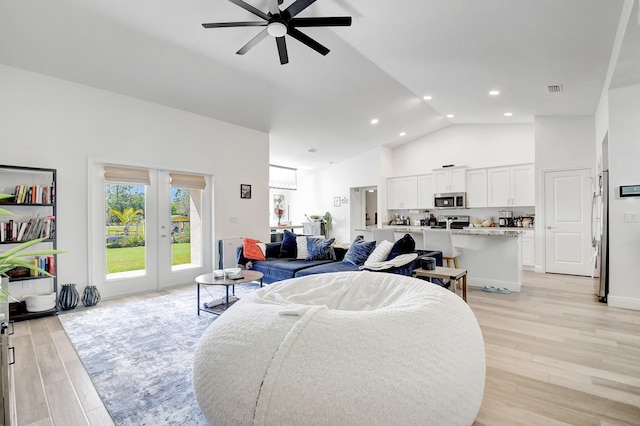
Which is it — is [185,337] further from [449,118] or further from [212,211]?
[449,118]

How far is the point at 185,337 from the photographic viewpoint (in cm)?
310

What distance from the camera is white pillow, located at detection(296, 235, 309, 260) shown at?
5275 millimetres

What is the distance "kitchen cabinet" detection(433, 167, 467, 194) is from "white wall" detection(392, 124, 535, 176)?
293 millimetres

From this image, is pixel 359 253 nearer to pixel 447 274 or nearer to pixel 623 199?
pixel 447 274

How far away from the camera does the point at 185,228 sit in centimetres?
544

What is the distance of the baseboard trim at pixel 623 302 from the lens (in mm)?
3830

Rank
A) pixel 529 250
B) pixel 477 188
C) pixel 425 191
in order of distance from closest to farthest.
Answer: pixel 529 250, pixel 477 188, pixel 425 191

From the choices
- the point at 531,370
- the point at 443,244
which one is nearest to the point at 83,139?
the point at 443,244

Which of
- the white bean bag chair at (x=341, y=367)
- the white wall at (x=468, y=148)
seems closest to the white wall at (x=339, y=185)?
the white wall at (x=468, y=148)

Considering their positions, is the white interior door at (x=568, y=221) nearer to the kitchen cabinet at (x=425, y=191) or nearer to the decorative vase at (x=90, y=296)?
the kitchen cabinet at (x=425, y=191)

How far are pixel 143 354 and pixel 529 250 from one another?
6714mm

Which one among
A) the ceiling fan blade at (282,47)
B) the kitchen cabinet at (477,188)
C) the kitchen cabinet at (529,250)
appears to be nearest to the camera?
the ceiling fan blade at (282,47)

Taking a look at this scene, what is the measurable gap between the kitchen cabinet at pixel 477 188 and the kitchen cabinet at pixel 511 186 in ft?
0.27

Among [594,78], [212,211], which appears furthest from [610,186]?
[212,211]
